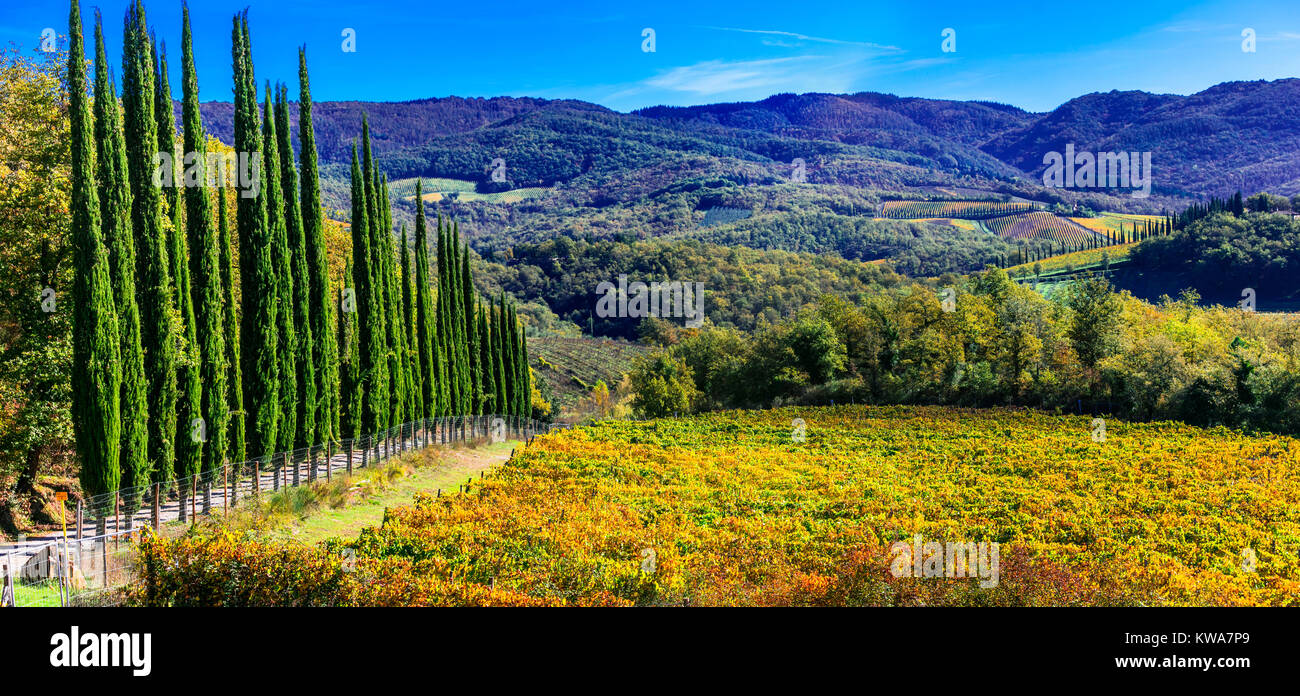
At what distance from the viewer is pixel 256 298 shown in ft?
70.4

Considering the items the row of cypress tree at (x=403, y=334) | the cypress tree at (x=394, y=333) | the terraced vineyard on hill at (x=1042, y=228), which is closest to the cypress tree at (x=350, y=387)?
the row of cypress tree at (x=403, y=334)

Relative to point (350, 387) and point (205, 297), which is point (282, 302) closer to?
point (205, 297)

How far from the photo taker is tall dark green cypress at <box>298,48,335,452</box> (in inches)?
940

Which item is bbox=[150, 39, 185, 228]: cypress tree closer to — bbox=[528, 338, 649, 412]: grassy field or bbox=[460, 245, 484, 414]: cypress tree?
bbox=[460, 245, 484, 414]: cypress tree

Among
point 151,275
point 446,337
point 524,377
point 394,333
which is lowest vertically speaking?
point 524,377

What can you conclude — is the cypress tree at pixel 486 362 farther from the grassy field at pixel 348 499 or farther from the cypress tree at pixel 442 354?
the grassy field at pixel 348 499

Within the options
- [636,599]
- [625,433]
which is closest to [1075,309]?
[625,433]

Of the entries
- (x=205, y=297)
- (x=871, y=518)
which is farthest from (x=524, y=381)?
(x=871, y=518)

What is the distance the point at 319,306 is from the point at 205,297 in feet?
16.7

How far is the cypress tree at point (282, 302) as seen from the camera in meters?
22.1

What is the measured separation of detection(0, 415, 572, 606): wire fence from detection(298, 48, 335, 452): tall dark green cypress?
0.88m

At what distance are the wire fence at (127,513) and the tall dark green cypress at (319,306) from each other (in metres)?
0.88

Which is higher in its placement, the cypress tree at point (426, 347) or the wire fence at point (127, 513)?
the cypress tree at point (426, 347)

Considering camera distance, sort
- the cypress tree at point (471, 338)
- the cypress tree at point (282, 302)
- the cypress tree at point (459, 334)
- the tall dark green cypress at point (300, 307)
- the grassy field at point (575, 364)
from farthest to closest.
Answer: the grassy field at point (575, 364), the cypress tree at point (471, 338), the cypress tree at point (459, 334), the tall dark green cypress at point (300, 307), the cypress tree at point (282, 302)
